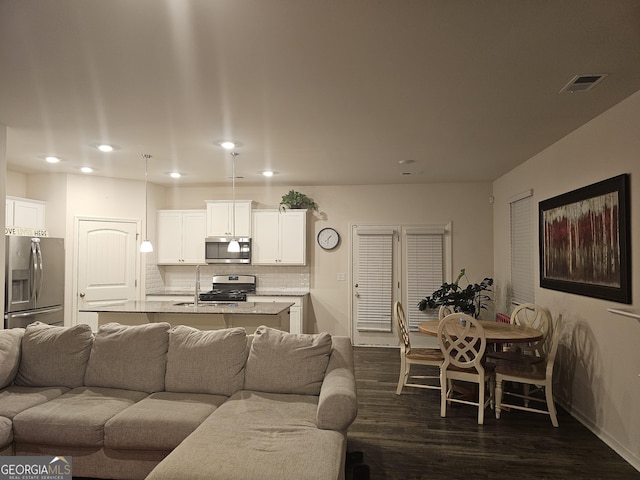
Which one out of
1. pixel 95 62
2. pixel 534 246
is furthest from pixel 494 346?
pixel 95 62

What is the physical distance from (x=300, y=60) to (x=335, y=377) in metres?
2.02

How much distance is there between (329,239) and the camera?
6.96m

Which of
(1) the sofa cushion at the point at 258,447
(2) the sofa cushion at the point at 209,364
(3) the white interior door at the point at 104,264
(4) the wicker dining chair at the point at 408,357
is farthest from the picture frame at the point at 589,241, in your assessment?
(3) the white interior door at the point at 104,264

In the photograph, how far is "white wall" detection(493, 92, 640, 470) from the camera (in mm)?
3035

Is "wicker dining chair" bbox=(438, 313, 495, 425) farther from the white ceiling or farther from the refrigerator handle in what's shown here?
the refrigerator handle

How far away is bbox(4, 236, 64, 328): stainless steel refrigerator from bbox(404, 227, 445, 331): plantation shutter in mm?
4934

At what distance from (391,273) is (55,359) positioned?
480cm

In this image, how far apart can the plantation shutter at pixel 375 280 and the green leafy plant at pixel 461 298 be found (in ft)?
2.16

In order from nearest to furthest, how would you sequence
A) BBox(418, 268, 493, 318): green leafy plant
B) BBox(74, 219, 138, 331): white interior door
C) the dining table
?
the dining table, BBox(418, 268, 493, 318): green leafy plant, BBox(74, 219, 138, 331): white interior door

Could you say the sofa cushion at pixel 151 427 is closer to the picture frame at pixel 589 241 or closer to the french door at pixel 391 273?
the picture frame at pixel 589 241

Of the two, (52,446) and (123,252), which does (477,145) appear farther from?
(123,252)

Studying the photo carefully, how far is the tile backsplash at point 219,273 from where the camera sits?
7008 millimetres

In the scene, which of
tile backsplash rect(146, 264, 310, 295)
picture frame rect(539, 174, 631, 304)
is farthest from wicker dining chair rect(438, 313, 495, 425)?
tile backsplash rect(146, 264, 310, 295)

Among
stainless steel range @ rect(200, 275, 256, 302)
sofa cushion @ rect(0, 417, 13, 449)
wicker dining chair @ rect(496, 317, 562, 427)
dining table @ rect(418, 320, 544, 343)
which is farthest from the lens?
stainless steel range @ rect(200, 275, 256, 302)
